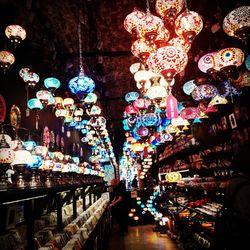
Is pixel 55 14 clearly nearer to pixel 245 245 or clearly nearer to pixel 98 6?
pixel 98 6

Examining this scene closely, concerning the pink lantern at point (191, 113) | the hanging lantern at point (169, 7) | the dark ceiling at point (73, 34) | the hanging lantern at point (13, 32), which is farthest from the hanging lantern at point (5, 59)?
the pink lantern at point (191, 113)

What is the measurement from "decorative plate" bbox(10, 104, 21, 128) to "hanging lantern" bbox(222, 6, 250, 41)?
4.41 metres

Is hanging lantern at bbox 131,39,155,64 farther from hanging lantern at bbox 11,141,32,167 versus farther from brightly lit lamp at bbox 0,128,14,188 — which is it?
brightly lit lamp at bbox 0,128,14,188

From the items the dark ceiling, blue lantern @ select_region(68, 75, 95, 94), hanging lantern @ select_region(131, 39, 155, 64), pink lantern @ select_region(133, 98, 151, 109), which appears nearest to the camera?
hanging lantern @ select_region(131, 39, 155, 64)

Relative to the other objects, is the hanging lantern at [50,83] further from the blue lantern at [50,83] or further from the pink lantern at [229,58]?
the pink lantern at [229,58]

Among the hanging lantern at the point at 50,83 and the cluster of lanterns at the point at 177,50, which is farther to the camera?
the hanging lantern at the point at 50,83

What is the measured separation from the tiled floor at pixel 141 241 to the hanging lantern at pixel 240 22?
632cm

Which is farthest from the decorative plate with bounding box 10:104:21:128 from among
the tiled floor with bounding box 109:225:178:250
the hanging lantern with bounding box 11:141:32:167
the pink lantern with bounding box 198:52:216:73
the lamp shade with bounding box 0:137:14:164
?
the tiled floor with bounding box 109:225:178:250

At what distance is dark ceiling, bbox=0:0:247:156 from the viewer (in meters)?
5.25

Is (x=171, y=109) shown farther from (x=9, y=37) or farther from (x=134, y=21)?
(x=9, y=37)

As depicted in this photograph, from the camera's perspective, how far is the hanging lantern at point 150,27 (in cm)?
371

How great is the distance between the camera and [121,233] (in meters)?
10.2

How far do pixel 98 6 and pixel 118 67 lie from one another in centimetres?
339

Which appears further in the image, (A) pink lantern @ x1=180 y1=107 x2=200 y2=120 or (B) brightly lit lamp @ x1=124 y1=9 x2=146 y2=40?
(A) pink lantern @ x1=180 y1=107 x2=200 y2=120
